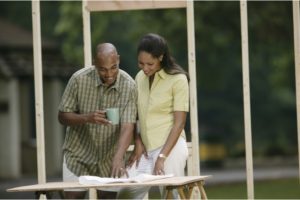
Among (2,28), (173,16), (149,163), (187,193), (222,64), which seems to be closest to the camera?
(187,193)

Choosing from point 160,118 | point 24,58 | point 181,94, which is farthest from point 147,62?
point 24,58

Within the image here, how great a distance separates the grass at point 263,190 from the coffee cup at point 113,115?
891 cm

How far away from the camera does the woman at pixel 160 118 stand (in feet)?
25.2

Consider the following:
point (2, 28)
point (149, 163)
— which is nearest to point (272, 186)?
point (2, 28)

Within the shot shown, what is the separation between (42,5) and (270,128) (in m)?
9.70

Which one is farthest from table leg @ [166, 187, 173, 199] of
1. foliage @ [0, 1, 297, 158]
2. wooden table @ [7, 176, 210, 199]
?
foliage @ [0, 1, 297, 158]

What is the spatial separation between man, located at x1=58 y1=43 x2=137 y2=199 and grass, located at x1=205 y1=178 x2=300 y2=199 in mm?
8447

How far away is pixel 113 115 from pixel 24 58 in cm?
1715

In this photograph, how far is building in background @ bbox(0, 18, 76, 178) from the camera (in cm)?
2331

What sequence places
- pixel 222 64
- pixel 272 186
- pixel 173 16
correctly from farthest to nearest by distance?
1. pixel 222 64
2. pixel 173 16
3. pixel 272 186

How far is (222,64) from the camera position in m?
29.3

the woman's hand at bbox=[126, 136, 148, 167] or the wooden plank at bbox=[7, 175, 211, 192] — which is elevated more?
the woman's hand at bbox=[126, 136, 148, 167]

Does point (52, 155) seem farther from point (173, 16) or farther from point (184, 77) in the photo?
point (184, 77)

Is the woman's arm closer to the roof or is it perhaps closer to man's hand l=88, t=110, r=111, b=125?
man's hand l=88, t=110, r=111, b=125
